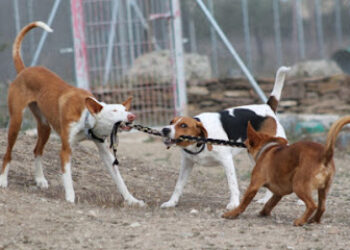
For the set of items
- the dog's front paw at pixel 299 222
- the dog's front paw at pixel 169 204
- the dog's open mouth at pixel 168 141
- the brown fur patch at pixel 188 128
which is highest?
the brown fur patch at pixel 188 128

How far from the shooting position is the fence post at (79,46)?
44.6 ft

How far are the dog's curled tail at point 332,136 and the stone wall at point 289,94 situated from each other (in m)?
9.45

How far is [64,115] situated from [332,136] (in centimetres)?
276

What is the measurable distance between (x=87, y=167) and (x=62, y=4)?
17.7ft

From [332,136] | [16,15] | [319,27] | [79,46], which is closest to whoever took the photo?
[332,136]

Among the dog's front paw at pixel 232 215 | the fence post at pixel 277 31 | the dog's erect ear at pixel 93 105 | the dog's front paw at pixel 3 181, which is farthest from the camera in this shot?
the fence post at pixel 277 31

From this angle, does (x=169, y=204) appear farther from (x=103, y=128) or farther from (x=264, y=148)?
(x=264, y=148)

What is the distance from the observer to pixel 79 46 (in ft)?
44.7

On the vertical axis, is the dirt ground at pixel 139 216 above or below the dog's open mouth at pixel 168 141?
below

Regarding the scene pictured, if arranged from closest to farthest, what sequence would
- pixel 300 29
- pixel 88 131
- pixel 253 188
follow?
1. pixel 253 188
2. pixel 88 131
3. pixel 300 29

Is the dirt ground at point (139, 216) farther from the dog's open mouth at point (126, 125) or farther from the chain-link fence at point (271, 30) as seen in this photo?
the chain-link fence at point (271, 30)

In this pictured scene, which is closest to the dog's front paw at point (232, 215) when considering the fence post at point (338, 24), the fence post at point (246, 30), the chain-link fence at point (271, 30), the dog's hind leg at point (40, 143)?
the dog's hind leg at point (40, 143)

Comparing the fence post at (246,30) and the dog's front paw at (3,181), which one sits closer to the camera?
the dog's front paw at (3,181)

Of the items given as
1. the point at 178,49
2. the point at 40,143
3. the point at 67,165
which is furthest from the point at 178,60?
the point at 67,165
